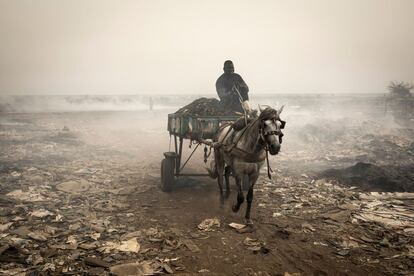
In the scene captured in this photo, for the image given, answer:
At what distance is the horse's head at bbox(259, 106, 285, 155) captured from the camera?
507cm

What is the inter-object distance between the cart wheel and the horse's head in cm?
364

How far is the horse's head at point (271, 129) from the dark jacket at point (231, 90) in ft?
10.1

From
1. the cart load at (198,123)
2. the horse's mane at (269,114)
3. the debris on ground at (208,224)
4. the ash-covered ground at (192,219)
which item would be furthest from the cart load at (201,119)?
the debris on ground at (208,224)

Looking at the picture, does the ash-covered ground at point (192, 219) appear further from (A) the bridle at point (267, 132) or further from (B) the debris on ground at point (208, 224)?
(A) the bridle at point (267, 132)

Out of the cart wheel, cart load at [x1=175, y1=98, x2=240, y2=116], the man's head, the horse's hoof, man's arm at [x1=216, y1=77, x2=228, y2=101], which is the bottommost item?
the horse's hoof

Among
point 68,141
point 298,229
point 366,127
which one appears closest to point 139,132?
point 68,141

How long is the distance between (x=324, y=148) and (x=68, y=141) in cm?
1423

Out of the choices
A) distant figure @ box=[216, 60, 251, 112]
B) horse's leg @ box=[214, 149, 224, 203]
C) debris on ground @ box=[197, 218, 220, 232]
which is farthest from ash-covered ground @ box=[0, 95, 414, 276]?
distant figure @ box=[216, 60, 251, 112]

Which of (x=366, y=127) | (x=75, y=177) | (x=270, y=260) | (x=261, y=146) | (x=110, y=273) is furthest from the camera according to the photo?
(x=366, y=127)

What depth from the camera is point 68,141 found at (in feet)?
54.1

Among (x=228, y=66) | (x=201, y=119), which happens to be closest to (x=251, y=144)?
(x=201, y=119)

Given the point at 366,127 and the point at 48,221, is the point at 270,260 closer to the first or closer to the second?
the point at 48,221

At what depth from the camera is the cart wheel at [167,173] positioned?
839cm

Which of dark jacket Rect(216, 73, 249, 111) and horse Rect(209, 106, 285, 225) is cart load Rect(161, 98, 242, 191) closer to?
dark jacket Rect(216, 73, 249, 111)
